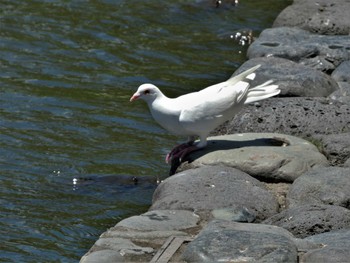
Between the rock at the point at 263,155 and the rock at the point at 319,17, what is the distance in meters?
4.71

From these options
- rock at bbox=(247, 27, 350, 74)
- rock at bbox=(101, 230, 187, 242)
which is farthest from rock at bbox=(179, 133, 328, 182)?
rock at bbox=(247, 27, 350, 74)

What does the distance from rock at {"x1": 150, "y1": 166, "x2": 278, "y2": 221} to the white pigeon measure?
0.49 m

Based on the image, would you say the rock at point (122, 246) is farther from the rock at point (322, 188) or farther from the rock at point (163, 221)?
the rock at point (322, 188)

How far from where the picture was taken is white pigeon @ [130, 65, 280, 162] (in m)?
7.76

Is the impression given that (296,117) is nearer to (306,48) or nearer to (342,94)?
(342,94)

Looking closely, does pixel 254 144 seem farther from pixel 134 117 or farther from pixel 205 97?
pixel 134 117

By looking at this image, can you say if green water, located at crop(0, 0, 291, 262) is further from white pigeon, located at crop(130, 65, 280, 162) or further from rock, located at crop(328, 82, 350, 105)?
rock, located at crop(328, 82, 350, 105)

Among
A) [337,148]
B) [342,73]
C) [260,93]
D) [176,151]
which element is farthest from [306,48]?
[176,151]

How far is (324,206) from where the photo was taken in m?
6.56

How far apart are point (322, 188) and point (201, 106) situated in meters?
1.26

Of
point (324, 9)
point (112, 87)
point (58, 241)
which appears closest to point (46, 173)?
point (58, 241)

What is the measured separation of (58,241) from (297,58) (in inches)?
178

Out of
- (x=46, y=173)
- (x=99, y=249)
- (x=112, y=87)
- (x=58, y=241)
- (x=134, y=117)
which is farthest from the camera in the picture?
(x=112, y=87)

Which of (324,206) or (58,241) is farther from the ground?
(324,206)
